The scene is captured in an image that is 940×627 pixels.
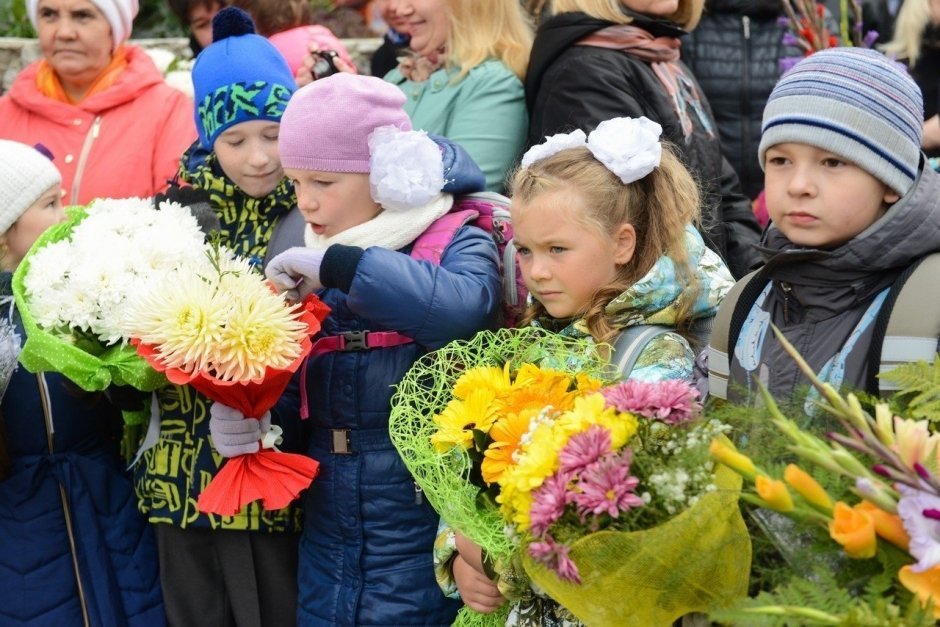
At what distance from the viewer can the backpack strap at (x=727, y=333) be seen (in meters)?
2.70

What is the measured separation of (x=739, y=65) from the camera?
4.96 metres

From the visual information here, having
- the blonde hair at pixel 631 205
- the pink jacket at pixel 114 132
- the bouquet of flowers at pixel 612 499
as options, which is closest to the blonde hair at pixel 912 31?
the blonde hair at pixel 631 205

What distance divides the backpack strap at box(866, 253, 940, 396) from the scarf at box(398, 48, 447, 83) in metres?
2.16

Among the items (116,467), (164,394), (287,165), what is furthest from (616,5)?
(116,467)

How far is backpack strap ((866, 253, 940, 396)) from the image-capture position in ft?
7.59

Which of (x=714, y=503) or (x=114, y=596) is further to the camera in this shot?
(x=114, y=596)

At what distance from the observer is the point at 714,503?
1984mm

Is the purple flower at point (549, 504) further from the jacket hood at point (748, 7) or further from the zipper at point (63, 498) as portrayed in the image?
the jacket hood at point (748, 7)

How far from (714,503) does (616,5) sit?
7.69ft

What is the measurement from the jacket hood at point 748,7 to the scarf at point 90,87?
240 cm

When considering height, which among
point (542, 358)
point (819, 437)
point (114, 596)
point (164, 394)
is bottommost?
point (114, 596)

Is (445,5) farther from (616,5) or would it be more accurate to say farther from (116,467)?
(116,467)

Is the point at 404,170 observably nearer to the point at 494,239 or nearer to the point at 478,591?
the point at 494,239

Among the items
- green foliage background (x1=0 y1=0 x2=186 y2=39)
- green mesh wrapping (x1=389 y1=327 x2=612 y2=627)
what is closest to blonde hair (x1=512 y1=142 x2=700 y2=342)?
green mesh wrapping (x1=389 y1=327 x2=612 y2=627)
